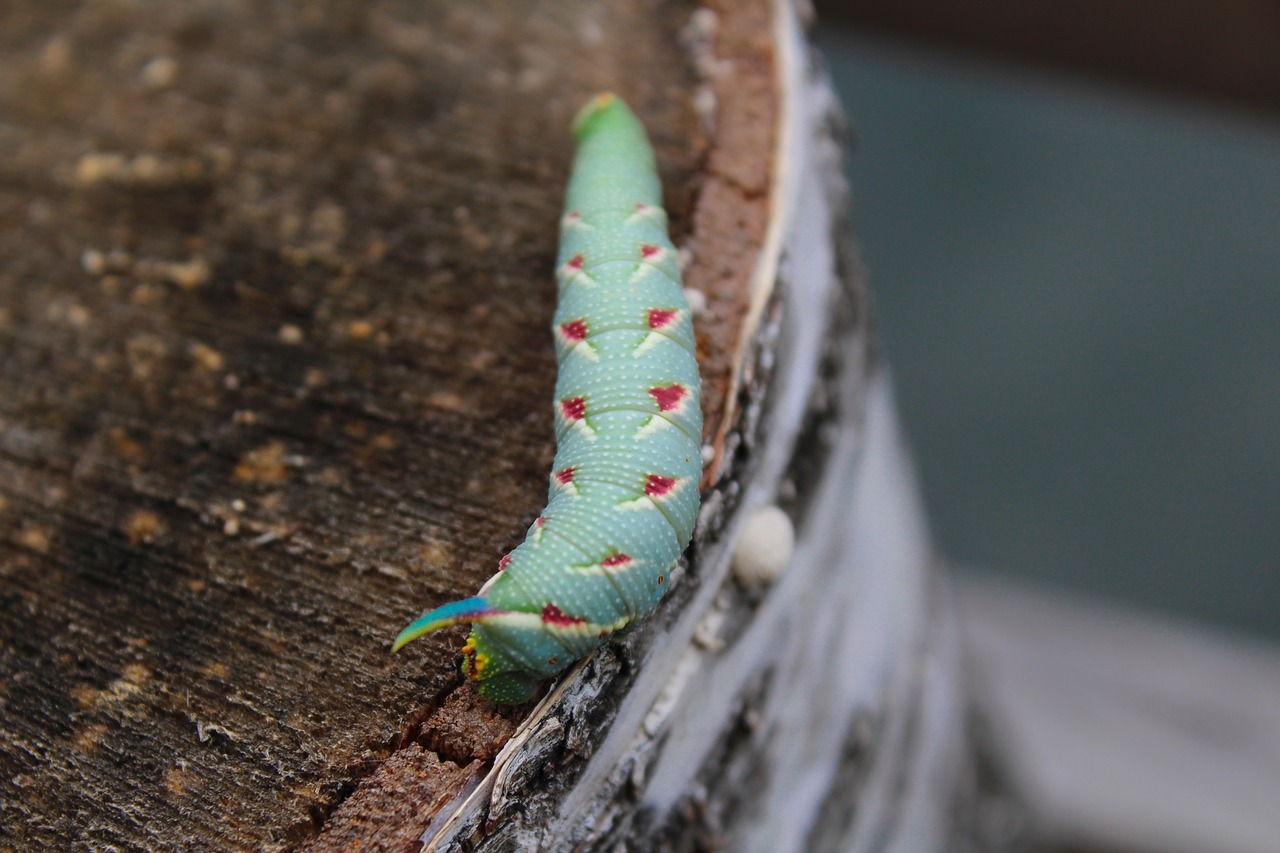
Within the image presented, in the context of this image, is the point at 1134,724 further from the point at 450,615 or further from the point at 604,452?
the point at 450,615

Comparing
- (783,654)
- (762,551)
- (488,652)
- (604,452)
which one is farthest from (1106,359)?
(488,652)

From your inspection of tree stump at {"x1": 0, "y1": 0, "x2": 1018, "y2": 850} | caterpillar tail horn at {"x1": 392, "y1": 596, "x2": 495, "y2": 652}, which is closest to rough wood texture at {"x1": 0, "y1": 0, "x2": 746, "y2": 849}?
tree stump at {"x1": 0, "y1": 0, "x2": 1018, "y2": 850}

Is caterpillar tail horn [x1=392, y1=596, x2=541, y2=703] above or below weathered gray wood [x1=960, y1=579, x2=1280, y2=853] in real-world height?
above

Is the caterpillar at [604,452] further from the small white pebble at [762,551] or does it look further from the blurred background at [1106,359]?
the blurred background at [1106,359]

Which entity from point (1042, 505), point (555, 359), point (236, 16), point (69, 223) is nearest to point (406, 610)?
point (555, 359)

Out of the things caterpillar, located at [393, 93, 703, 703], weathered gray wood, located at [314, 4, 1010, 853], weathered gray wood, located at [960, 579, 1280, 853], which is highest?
caterpillar, located at [393, 93, 703, 703]

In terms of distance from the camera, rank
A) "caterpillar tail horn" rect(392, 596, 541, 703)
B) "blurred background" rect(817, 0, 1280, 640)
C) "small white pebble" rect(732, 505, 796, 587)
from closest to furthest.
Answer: "caterpillar tail horn" rect(392, 596, 541, 703)
"small white pebble" rect(732, 505, 796, 587)
"blurred background" rect(817, 0, 1280, 640)

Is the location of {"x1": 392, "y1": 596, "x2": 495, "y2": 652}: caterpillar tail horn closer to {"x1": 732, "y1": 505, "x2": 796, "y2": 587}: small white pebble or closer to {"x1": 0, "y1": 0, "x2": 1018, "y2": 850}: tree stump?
{"x1": 0, "y1": 0, "x2": 1018, "y2": 850}: tree stump

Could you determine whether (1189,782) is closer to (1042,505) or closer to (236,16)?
(1042,505)
